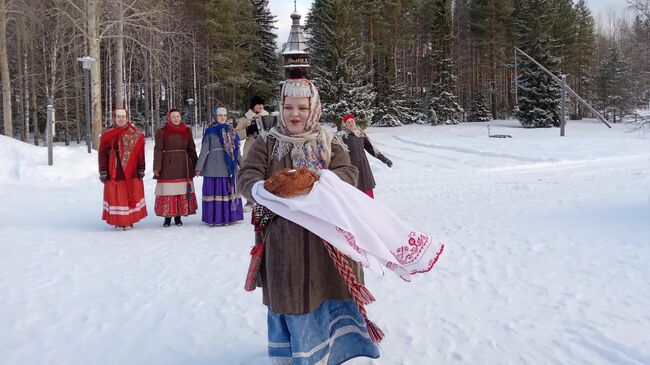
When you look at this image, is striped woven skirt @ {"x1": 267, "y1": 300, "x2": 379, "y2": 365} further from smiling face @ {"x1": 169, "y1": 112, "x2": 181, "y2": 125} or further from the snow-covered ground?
smiling face @ {"x1": 169, "y1": 112, "x2": 181, "y2": 125}

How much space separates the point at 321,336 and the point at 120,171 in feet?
18.8

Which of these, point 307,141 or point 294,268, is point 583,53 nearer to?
point 307,141

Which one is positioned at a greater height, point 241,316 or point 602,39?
point 602,39

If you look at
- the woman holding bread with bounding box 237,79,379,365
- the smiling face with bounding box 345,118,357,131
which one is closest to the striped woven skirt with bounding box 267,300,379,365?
the woman holding bread with bounding box 237,79,379,365

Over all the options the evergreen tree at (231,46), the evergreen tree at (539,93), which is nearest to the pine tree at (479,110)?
the evergreen tree at (539,93)

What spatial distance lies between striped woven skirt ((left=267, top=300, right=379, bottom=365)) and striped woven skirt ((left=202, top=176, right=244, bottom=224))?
511 centimetres

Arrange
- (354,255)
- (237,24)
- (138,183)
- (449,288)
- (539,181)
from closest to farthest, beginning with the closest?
(354,255) → (449,288) → (138,183) → (539,181) → (237,24)

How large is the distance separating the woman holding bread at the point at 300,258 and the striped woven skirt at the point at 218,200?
5.06 metres

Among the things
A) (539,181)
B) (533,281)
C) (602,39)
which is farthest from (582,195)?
(602,39)

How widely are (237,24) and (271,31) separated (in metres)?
7.49

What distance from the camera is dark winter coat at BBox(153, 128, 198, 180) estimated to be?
7.67m

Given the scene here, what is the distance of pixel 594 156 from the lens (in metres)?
17.0

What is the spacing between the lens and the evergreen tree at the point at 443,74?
140 ft

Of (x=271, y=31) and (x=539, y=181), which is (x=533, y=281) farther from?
(x=271, y=31)
